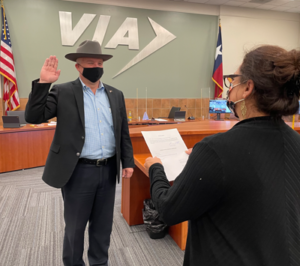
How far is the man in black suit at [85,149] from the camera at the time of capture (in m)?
1.61

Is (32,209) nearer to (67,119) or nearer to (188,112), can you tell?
(67,119)

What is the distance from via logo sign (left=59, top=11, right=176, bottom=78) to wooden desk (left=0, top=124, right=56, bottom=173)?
7.48 feet

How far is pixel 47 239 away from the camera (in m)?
2.38

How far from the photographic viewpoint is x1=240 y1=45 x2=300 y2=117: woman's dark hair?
69 cm

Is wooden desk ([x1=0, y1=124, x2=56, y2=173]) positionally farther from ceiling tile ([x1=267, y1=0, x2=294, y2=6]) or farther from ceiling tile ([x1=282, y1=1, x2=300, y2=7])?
ceiling tile ([x1=282, y1=1, x2=300, y2=7])

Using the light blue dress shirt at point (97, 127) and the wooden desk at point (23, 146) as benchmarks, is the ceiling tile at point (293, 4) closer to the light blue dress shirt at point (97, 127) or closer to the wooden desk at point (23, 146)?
the wooden desk at point (23, 146)

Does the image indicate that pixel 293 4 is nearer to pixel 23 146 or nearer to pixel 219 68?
pixel 219 68

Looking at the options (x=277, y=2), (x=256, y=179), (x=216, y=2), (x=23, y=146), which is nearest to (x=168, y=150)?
(x=256, y=179)

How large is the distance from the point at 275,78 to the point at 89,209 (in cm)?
145

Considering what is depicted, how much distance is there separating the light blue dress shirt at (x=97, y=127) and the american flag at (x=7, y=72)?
4.41 meters

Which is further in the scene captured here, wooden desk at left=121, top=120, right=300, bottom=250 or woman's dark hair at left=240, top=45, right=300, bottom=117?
wooden desk at left=121, top=120, right=300, bottom=250

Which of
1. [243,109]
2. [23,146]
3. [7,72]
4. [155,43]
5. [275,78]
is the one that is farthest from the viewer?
[155,43]

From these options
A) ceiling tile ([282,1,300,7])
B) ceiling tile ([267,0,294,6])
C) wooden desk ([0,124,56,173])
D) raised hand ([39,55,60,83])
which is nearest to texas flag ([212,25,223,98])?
ceiling tile ([267,0,294,6])

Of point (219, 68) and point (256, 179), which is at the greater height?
point (219, 68)
